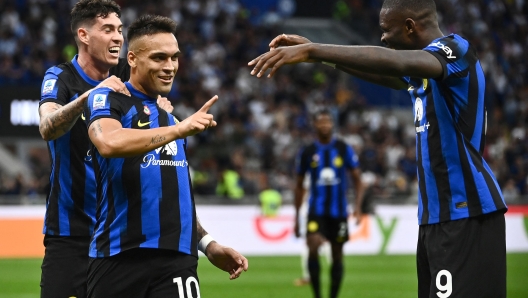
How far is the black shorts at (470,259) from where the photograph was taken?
14.1 ft

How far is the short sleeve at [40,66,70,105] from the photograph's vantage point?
16.3 ft

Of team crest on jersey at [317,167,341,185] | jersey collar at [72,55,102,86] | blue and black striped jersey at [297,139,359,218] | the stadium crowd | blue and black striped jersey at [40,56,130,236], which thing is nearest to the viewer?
blue and black striped jersey at [40,56,130,236]

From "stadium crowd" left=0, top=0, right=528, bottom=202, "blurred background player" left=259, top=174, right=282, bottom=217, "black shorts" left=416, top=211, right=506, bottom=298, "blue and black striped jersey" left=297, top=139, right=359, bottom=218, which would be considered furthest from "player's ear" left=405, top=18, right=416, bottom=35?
"stadium crowd" left=0, top=0, right=528, bottom=202

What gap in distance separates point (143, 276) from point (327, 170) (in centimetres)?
698

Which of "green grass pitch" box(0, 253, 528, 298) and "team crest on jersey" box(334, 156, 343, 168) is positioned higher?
"team crest on jersey" box(334, 156, 343, 168)

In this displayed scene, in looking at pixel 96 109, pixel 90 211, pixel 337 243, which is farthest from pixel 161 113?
pixel 337 243

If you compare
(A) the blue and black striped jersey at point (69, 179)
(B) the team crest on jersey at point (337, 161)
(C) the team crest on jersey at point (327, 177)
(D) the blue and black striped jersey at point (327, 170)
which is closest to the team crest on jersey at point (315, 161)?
Result: (D) the blue and black striped jersey at point (327, 170)

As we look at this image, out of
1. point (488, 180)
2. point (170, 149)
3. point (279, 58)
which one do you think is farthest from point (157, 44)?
point (488, 180)

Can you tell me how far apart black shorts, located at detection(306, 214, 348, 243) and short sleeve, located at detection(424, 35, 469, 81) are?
20.7 ft

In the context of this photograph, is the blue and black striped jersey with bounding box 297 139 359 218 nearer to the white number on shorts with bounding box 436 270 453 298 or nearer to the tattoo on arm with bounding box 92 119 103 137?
the white number on shorts with bounding box 436 270 453 298

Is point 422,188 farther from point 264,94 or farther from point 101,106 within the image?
point 264,94

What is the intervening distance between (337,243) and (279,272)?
437cm

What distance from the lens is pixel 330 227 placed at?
1059 cm

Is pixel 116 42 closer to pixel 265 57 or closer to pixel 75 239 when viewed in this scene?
pixel 75 239
